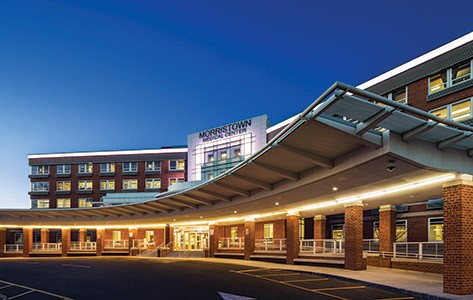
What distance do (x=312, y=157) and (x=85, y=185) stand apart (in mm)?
59723

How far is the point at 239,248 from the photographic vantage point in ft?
134

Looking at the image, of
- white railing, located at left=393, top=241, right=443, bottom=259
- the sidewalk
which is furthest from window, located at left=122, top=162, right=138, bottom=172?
white railing, located at left=393, top=241, right=443, bottom=259

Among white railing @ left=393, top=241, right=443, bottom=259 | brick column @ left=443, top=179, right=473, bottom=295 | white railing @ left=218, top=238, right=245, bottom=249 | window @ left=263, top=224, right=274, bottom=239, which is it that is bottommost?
white railing @ left=218, top=238, right=245, bottom=249

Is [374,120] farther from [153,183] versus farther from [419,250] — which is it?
[153,183]

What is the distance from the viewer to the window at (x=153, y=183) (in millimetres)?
66938

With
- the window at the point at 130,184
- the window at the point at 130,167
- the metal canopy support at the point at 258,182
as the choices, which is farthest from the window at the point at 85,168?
the metal canopy support at the point at 258,182

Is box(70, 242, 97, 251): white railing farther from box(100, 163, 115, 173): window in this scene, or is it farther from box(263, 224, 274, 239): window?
box(263, 224, 274, 239): window

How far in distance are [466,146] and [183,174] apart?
53.5 metres

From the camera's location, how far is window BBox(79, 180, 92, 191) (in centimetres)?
6981

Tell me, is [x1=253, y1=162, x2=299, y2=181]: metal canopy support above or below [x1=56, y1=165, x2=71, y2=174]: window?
below

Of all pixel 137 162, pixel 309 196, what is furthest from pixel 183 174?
pixel 309 196

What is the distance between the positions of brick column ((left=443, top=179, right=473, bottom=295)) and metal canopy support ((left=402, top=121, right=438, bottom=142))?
3580 millimetres

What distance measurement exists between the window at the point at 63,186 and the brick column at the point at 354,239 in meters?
56.2

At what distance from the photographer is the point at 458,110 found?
88.0ft
